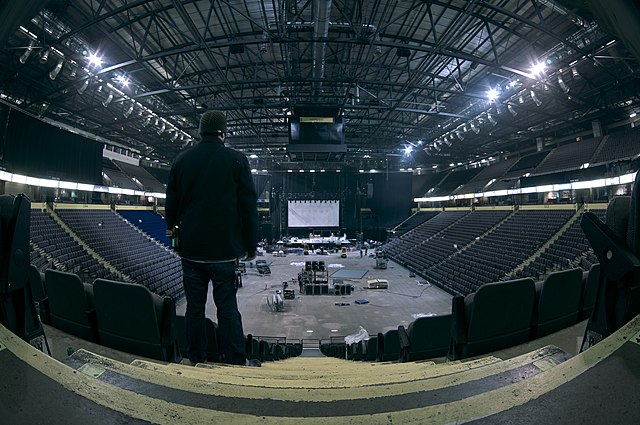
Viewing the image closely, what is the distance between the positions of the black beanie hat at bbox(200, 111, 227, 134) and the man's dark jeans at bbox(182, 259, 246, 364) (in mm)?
930

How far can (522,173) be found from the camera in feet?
76.6

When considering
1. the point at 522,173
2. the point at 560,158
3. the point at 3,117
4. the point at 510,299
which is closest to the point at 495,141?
the point at 522,173

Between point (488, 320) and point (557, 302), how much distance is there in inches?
31.2

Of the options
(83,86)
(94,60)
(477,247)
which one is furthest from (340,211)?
(94,60)

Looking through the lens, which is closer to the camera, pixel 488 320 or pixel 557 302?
pixel 488 320

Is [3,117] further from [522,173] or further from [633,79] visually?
[522,173]

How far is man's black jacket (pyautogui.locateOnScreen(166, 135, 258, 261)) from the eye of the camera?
1749 mm

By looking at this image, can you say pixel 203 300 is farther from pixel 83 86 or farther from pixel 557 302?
pixel 83 86

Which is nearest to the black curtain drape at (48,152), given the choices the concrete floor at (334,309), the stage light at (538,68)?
the concrete floor at (334,309)

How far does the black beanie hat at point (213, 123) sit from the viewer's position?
6.53ft

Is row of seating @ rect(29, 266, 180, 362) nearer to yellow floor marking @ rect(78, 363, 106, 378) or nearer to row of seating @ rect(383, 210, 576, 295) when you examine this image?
yellow floor marking @ rect(78, 363, 106, 378)

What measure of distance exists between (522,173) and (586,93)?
9496 mm

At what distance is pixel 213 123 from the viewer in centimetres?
200

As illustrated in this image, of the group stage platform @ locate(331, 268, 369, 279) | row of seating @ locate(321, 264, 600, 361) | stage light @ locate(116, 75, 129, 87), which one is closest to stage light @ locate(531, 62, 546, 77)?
row of seating @ locate(321, 264, 600, 361)
